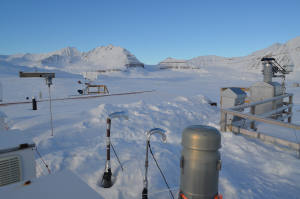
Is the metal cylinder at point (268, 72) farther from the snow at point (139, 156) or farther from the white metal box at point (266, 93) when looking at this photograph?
the snow at point (139, 156)

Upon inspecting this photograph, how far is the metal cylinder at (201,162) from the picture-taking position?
8.26 feet

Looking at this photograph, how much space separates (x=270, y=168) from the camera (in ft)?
16.0

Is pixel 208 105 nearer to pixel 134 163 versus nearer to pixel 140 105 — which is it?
pixel 140 105

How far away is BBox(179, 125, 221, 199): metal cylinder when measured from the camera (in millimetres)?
2518

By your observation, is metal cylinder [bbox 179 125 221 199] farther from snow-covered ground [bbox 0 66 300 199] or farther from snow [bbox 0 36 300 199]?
snow [bbox 0 36 300 199]

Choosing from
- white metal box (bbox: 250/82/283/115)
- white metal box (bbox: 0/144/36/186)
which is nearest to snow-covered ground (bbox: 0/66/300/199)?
white metal box (bbox: 0/144/36/186)

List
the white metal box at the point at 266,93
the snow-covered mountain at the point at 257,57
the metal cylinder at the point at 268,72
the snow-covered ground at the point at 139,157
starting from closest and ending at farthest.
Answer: the snow-covered ground at the point at 139,157
the white metal box at the point at 266,93
the metal cylinder at the point at 268,72
the snow-covered mountain at the point at 257,57

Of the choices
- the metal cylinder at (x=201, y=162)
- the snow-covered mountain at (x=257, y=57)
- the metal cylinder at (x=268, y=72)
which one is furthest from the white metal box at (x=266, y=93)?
the snow-covered mountain at (x=257, y=57)

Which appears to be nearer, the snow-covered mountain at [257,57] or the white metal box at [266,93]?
the white metal box at [266,93]

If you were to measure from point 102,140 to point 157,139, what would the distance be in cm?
168

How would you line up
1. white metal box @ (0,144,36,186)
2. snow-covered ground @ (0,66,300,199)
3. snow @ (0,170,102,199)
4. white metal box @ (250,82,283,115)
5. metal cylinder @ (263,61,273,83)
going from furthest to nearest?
metal cylinder @ (263,61,273,83) → white metal box @ (250,82,283,115) → snow-covered ground @ (0,66,300,199) → white metal box @ (0,144,36,186) → snow @ (0,170,102,199)

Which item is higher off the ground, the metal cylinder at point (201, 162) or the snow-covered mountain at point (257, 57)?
the snow-covered mountain at point (257, 57)

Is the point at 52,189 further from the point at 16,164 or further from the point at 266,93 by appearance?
the point at 266,93

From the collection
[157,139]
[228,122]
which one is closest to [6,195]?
[157,139]
